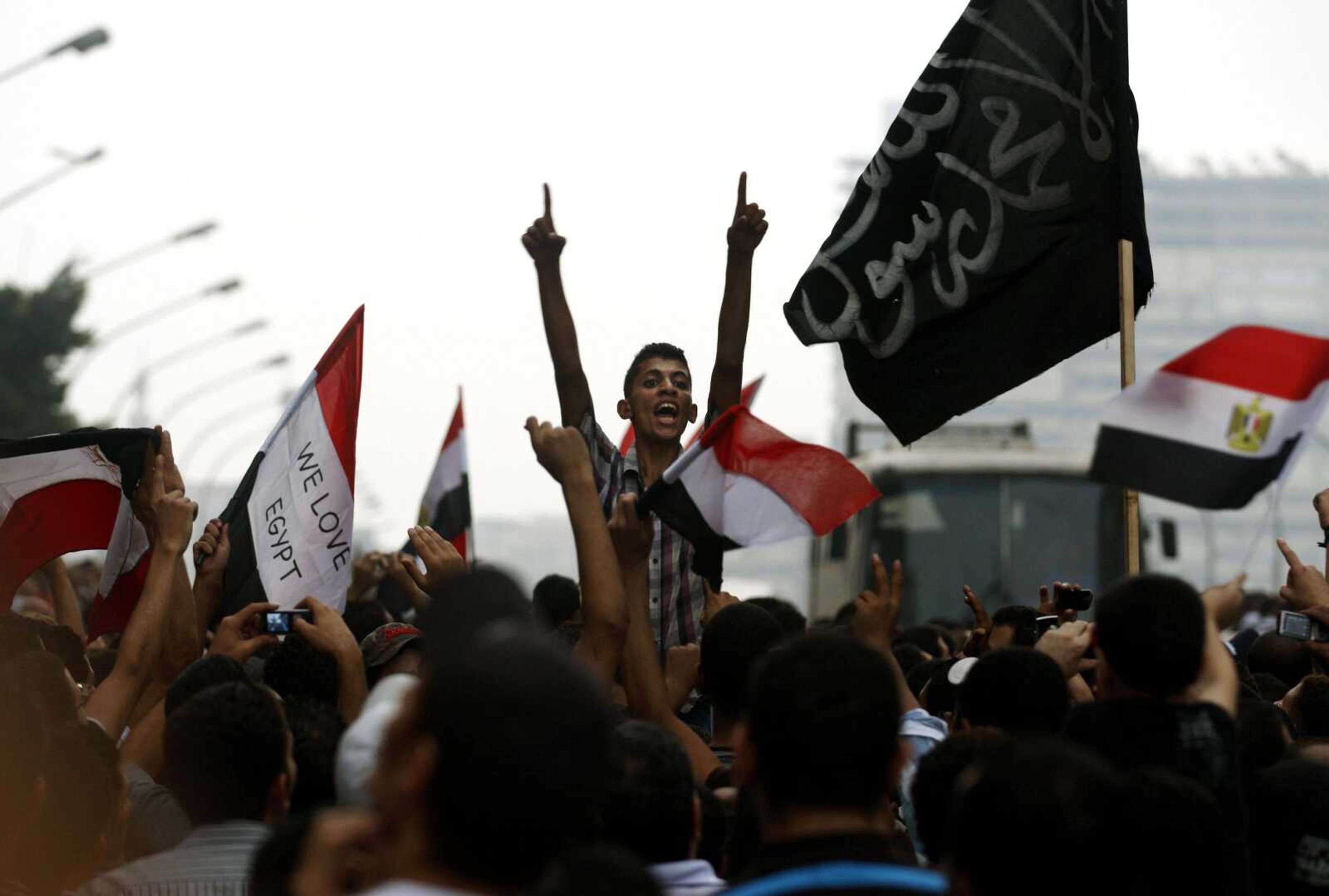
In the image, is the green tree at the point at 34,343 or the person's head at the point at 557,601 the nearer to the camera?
the person's head at the point at 557,601

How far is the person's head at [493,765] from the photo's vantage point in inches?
90.7

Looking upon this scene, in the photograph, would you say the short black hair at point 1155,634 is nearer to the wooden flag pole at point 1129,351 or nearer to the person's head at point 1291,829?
the person's head at point 1291,829

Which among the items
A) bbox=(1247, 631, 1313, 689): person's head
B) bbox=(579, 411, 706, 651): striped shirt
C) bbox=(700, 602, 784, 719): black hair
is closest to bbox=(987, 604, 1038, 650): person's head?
bbox=(579, 411, 706, 651): striped shirt

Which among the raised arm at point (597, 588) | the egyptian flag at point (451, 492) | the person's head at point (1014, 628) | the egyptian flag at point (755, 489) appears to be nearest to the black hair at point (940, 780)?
the raised arm at point (597, 588)

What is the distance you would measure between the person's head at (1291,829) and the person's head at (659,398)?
3.01 meters

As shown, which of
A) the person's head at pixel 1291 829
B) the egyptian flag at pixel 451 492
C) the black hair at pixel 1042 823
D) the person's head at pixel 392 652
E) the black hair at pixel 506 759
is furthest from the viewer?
the egyptian flag at pixel 451 492

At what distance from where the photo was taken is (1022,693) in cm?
396

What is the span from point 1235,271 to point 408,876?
19473 centimetres

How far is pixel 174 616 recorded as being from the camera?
5758mm

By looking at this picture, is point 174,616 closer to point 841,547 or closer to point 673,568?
point 673,568

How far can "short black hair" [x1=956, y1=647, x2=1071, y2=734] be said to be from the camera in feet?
13.0

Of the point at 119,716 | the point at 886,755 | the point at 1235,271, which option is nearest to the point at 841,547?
the point at 119,716

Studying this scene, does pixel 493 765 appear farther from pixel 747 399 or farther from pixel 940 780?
pixel 747 399

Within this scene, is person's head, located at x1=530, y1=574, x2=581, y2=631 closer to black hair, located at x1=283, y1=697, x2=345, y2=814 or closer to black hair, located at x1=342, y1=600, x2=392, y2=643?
black hair, located at x1=342, y1=600, x2=392, y2=643
